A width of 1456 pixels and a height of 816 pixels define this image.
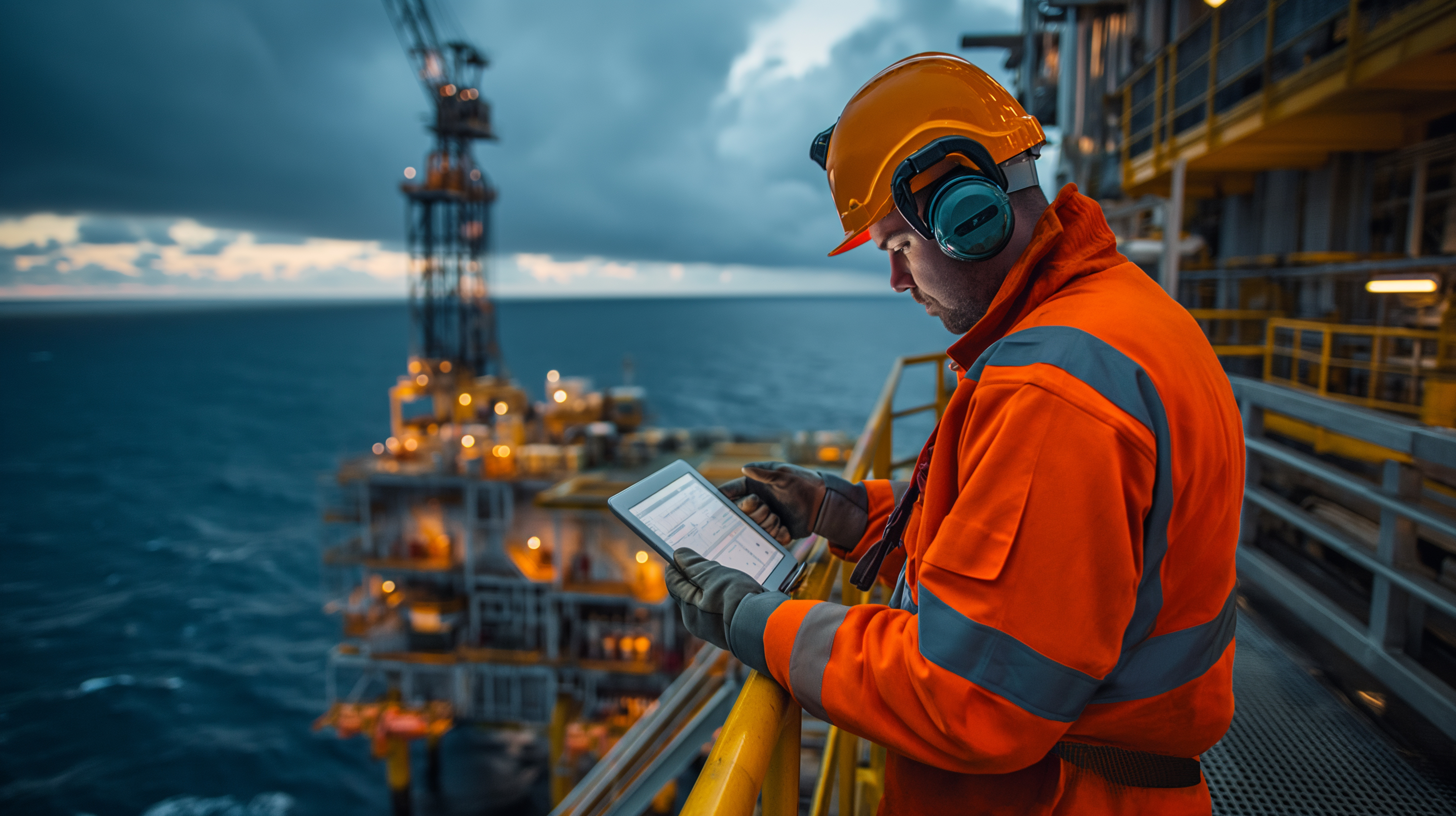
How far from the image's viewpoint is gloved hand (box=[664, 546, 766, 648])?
1.59 meters

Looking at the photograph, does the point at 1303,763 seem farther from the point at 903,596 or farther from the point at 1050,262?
the point at 1050,262

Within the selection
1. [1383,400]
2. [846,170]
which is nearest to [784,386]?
[1383,400]

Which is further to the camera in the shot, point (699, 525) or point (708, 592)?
point (699, 525)

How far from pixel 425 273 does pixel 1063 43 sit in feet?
78.2

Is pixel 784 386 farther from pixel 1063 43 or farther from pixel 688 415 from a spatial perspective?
pixel 1063 43

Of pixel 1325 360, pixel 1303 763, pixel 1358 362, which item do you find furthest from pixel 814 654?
pixel 1358 362

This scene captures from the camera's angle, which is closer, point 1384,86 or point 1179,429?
point 1179,429

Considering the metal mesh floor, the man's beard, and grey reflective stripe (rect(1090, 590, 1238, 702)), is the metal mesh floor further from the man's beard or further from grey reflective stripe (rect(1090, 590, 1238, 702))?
the man's beard

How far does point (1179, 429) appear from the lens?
4.09 feet

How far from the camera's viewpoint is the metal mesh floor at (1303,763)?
237 cm

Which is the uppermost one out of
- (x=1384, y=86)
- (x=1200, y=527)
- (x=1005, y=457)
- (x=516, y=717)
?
(x=1384, y=86)

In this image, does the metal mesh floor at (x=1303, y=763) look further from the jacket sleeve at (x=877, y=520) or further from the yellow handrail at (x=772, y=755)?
the jacket sleeve at (x=877, y=520)

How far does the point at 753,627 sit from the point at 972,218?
966 millimetres

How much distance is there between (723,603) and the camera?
5.26 ft
